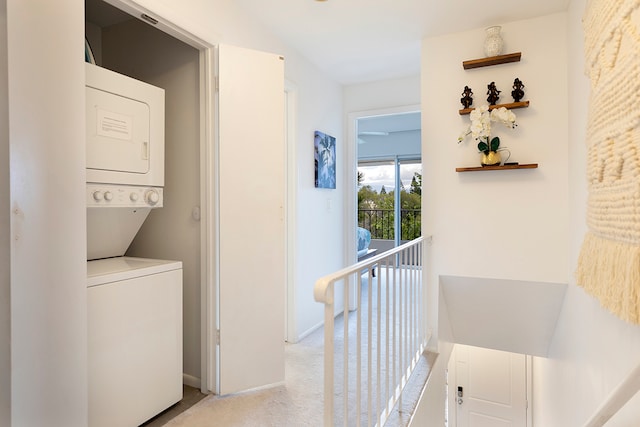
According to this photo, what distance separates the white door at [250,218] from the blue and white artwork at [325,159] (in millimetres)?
1002

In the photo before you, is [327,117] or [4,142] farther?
[327,117]

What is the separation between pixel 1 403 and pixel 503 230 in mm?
2721

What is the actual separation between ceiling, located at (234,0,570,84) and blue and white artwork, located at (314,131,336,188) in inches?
26.5

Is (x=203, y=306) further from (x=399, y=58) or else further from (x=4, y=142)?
(x=399, y=58)

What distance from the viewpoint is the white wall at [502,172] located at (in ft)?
7.81

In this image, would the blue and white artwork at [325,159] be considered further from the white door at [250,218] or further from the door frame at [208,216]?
the door frame at [208,216]

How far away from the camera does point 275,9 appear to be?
7.53ft

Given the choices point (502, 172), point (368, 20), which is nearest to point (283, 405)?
point (502, 172)

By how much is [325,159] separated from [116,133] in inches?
74.9

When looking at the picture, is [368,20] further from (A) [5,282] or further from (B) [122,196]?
(A) [5,282]

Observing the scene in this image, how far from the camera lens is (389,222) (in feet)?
21.6

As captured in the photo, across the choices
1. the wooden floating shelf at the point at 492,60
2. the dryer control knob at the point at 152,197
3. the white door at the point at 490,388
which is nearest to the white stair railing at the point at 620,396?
the dryer control knob at the point at 152,197

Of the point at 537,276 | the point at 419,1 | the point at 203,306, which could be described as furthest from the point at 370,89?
the point at 203,306

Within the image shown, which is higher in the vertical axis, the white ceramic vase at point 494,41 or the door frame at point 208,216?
the white ceramic vase at point 494,41
